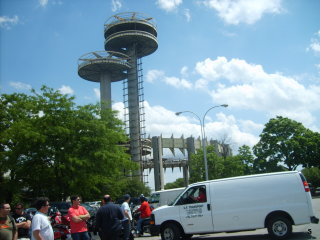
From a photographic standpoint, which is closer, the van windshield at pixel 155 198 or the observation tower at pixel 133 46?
the van windshield at pixel 155 198

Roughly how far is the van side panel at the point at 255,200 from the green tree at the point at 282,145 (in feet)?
130

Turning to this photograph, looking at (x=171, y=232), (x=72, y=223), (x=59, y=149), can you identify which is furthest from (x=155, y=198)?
(x=72, y=223)

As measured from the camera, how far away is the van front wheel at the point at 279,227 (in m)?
10.9

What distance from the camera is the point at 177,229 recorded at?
1184 cm

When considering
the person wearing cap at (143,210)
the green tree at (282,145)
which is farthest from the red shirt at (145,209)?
the green tree at (282,145)

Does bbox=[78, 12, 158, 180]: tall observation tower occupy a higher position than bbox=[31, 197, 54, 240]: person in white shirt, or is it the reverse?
bbox=[78, 12, 158, 180]: tall observation tower

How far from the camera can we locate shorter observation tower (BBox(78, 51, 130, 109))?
77.0 m

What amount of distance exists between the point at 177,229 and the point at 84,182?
17.4 metres

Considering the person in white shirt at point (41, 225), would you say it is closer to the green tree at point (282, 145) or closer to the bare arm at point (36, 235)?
the bare arm at point (36, 235)

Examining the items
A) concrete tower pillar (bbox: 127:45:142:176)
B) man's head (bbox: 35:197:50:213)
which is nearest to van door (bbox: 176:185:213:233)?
man's head (bbox: 35:197:50:213)

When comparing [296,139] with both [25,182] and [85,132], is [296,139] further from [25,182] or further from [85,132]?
[25,182]

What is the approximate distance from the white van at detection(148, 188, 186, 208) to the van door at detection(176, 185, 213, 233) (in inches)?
454

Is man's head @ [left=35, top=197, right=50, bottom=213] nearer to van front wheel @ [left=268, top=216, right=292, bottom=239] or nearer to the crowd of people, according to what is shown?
the crowd of people

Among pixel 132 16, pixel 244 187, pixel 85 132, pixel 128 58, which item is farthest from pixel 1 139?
pixel 132 16
